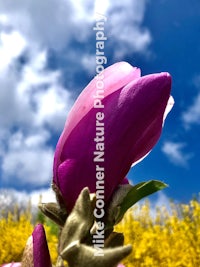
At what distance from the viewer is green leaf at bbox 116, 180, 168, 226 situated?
0.57 metres

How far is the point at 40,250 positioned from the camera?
55 centimetres

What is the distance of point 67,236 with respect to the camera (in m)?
0.50

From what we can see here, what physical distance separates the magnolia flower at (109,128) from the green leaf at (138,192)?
0.05 ft

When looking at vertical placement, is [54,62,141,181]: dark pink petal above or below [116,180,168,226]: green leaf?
above

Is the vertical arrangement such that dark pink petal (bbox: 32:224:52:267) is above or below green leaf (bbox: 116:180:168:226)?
below

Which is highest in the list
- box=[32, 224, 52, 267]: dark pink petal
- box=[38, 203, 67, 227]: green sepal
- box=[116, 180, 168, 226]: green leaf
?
box=[116, 180, 168, 226]: green leaf

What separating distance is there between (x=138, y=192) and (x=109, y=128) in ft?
0.25

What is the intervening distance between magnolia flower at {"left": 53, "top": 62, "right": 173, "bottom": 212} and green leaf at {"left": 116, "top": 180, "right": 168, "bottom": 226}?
2 centimetres

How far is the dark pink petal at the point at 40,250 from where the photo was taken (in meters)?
0.54

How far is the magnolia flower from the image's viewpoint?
0.55m

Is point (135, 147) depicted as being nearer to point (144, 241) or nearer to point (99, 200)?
point (99, 200)

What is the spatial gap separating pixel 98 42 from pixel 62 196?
0.83 feet

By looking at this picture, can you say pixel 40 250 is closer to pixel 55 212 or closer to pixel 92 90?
pixel 55 212

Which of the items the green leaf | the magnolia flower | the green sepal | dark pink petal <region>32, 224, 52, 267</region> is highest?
the magnolia flower
